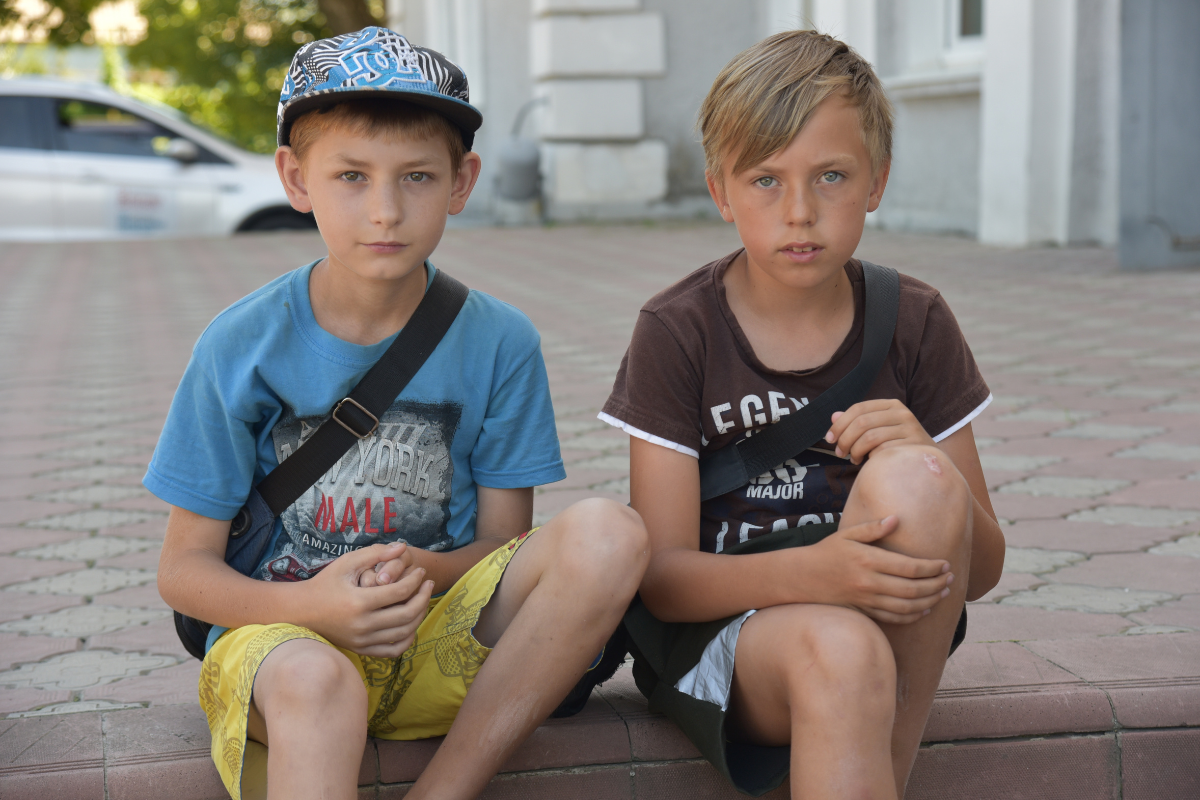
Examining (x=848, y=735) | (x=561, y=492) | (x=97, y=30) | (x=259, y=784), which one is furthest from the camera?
(x=97, y=30)

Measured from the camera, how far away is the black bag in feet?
5.82

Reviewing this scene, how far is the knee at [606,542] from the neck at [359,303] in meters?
0.45

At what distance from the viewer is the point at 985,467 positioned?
342cm

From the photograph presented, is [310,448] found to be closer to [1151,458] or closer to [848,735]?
[848,735]

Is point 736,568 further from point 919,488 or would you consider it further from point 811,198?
point 811,198

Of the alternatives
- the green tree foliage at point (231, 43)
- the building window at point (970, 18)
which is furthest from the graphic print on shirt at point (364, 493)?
the green tree foliage at point (231, 43)

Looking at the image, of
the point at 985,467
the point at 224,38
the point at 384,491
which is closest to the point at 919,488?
the point at 384,491

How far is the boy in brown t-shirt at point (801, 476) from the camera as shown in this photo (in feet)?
5.02

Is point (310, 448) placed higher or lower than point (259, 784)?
higher

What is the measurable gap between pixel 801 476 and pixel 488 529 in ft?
1.57

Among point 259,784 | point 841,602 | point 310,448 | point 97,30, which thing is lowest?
point 259,784

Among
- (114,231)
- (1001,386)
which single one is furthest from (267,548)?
(114,231)

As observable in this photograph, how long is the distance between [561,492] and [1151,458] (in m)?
1.61

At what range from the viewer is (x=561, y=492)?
3246mm
